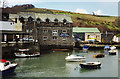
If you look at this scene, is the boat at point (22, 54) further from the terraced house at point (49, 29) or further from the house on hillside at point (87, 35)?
the house on hillside at point (87, 35)

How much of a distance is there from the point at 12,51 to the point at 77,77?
25.9m

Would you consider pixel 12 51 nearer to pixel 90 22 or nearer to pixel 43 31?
pixel 43 31

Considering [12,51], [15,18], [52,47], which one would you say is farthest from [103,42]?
[12,51]

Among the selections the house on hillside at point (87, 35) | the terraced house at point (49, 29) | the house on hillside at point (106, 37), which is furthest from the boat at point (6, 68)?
the house on hillside at point (106, 37)

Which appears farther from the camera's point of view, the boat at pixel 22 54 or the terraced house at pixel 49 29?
the terraced house at pixel 49 29

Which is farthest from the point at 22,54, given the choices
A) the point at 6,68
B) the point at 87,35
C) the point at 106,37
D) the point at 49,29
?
the point at 106,37

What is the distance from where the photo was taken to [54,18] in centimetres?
7600

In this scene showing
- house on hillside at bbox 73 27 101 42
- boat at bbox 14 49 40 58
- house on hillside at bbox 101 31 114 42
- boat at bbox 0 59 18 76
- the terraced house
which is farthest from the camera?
house on hillside at bbox 101 31 114 42

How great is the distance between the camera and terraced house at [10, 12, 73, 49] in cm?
7264

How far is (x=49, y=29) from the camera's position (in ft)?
245

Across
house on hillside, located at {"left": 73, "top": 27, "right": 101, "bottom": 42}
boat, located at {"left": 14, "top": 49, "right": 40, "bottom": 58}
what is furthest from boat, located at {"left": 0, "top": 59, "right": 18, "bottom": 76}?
house on hillside, located at {"left": 73, "top": 27, "right": 101, "bottom": 42}

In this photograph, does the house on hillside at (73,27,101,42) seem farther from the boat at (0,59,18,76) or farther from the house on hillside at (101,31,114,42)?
the boat at (0,59,18,76)

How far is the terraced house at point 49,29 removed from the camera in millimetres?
72644

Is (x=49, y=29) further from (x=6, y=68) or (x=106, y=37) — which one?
(x=6, y=68)
